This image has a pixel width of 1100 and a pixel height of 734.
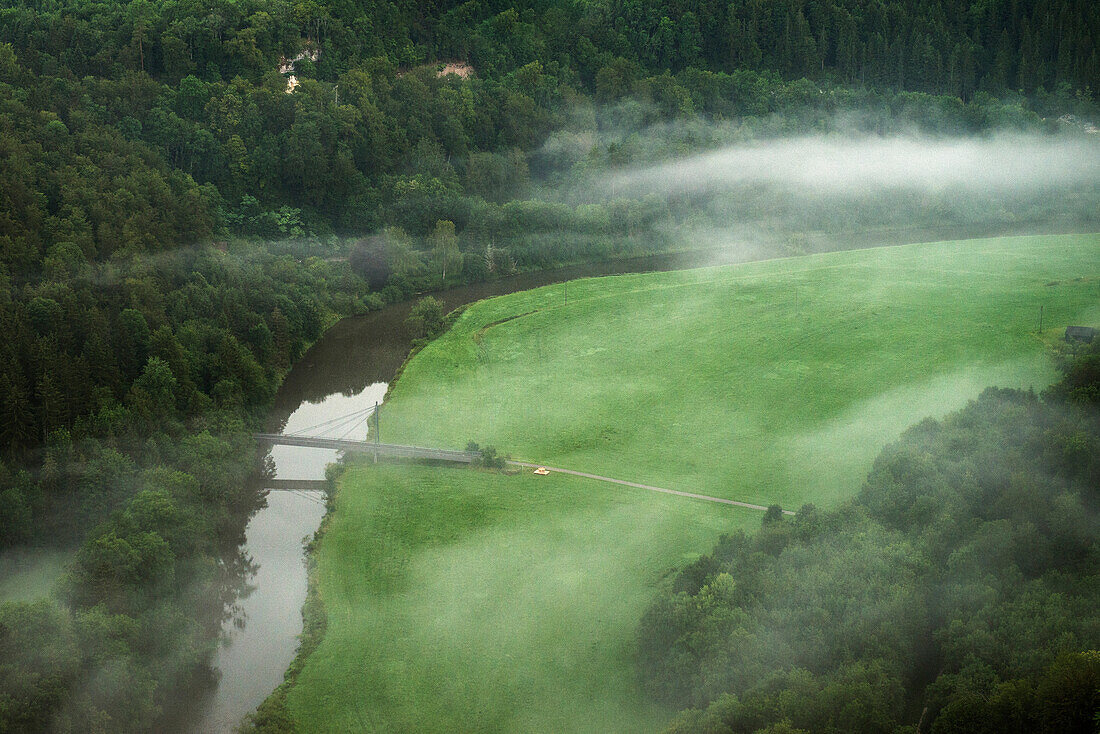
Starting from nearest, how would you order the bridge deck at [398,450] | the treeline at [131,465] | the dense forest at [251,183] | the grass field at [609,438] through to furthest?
the treeline at [131,465] < the grass field at [609,438] < the dense forest at [251,183] < the bridge deck at [398,450]

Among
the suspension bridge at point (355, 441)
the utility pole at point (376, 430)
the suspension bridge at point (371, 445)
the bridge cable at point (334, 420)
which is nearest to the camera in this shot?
the suspension bridge at point (371, 445)

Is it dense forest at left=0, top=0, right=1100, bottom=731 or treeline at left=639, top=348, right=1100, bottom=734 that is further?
dense forest at left=0, top=0, right=1100, bottom=731

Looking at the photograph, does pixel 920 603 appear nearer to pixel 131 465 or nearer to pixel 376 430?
pixel 376 430

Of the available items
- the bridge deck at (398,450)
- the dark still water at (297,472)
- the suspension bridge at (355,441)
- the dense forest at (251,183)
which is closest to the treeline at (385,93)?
the dense forest at (251,183)

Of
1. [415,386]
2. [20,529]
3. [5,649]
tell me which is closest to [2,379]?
[20,529]

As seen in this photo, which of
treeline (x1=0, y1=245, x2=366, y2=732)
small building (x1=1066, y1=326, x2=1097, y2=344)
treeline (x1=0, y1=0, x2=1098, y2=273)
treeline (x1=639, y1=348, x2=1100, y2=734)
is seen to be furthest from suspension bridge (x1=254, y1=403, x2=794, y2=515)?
small building (x1=1066, y1=326, x2=1097, y2=344)

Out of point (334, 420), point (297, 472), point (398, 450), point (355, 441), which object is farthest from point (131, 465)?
point (334, 420)

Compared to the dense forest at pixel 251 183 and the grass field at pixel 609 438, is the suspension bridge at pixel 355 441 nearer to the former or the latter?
the grass field at pixel 609 438

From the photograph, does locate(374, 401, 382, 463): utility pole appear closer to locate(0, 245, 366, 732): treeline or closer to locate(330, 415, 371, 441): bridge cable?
locate(330, 415, 371, 441): bridge cable
